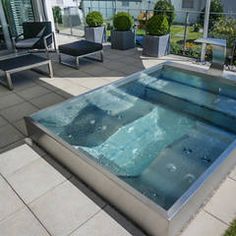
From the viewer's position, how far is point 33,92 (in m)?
4.14

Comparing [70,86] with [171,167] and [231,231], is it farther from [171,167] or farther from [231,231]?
[231,231]

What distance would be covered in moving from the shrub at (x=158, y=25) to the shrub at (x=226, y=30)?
103 cm

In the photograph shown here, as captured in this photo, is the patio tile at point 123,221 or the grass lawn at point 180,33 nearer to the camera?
the patio tile at point 123,221

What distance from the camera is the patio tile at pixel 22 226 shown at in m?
1.85

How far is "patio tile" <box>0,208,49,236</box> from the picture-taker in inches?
73.0

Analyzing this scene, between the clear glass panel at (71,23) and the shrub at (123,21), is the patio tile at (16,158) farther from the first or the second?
the clear glass panel at (71,23)

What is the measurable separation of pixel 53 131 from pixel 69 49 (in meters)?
2.78

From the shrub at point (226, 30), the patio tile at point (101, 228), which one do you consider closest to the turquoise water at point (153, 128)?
the patio tile at point (101, 228)

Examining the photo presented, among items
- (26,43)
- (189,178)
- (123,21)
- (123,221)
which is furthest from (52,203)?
(123,21)

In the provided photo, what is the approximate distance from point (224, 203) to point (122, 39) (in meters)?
5.02

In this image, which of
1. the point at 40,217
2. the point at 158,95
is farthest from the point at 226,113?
the point at 40,217

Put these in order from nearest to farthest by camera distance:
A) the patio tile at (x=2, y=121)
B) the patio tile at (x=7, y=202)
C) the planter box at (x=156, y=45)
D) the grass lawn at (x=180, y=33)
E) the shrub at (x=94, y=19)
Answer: the patio tile at (x=7, y=202)
the patio tile at (x=2, y=121)
the planter box at (x=156, y=45)
the shrub at (x=94, y=19)
the grass lawn at (x=180, y=33)

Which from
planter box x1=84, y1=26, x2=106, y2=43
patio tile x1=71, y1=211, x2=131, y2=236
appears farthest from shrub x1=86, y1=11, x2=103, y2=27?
patio tile x1=71, y1=211, x2=131, y2=236

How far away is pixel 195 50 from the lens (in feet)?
19.9
